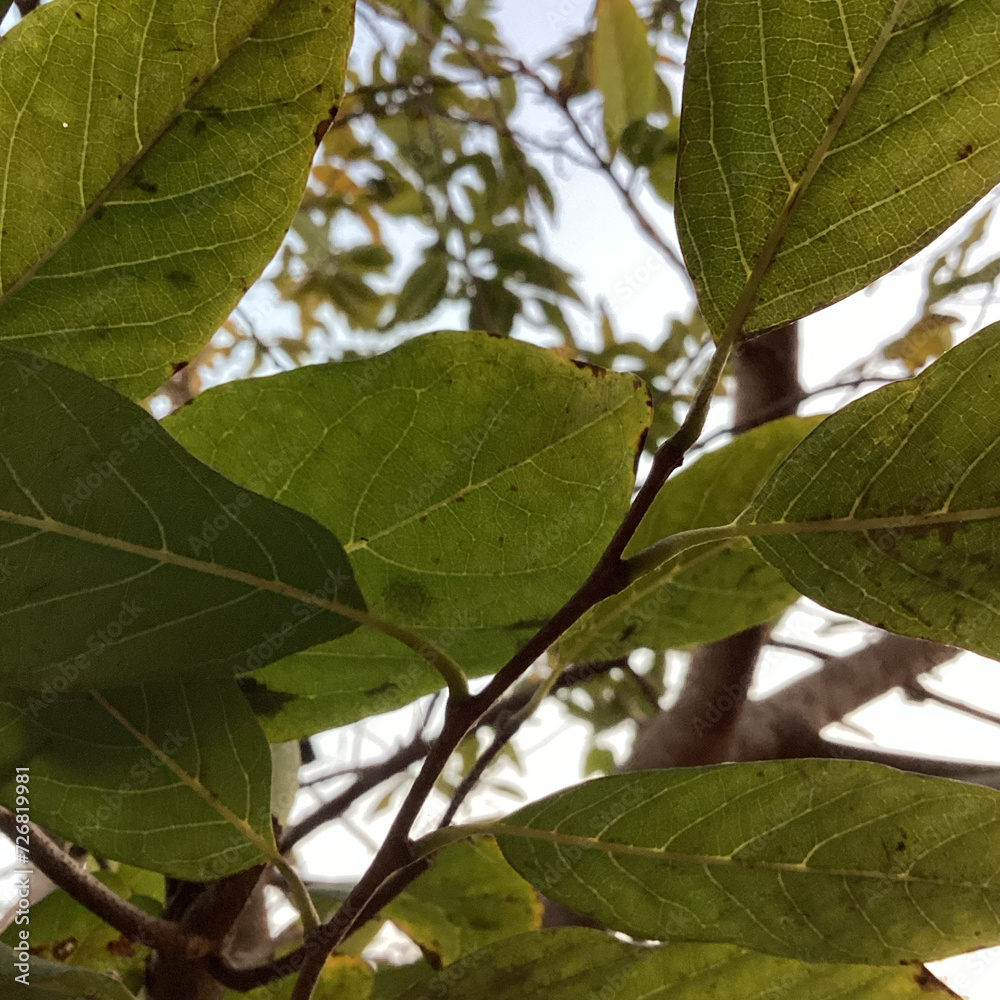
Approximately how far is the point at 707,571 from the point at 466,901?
34 cm

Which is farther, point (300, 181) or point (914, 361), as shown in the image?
point (914, 361)

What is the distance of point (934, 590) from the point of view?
0.32 meters

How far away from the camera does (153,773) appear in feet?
1.31

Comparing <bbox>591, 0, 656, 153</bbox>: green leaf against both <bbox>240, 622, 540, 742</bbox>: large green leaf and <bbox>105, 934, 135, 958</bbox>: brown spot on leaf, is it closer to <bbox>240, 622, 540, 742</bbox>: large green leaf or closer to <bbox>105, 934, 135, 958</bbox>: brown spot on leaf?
<bbox>240, 622, 540, 742</bbox>: large green leaf

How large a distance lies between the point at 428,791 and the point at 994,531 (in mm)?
250

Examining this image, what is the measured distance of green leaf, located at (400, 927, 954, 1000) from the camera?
43 cm

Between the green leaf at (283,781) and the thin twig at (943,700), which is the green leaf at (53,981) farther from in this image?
the thin twig at (943,700)

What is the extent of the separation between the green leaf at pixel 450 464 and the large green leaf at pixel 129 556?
6 centimetres

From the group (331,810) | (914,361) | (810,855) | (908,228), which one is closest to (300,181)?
(908,228)

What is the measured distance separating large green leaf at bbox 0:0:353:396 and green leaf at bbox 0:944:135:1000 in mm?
245

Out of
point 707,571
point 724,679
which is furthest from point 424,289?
point 707,571

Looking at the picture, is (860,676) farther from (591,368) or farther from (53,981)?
(53,981)

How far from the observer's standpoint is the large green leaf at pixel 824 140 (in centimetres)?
29

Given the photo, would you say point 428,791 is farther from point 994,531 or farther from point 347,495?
point 994,531
